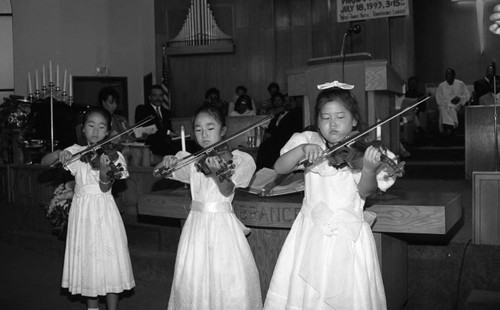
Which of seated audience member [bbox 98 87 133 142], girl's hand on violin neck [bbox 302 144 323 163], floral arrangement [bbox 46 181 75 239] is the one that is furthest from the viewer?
floral arrangement [bbox 46 181 75 239]

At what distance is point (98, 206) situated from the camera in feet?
13.5

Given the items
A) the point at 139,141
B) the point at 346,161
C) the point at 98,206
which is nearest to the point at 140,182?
the point at 139,141

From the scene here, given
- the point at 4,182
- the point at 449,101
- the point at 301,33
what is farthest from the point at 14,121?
the point at 449,101

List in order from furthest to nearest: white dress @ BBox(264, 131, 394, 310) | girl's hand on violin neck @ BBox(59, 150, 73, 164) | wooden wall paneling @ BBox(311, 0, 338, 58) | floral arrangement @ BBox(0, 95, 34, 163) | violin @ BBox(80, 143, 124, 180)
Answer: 1. wooden wall paneling @ BBox(311, 0, 338, 58)
2. floral arrangement @ BBox(0, 95, 34, 163)
3. girl's hand on violin neck @ BBox(59, 150, 73, 164)
4. violin @ BBox(80, 143, 124, 180)
5. white dress @ BBox(264, 131, 394, 310)

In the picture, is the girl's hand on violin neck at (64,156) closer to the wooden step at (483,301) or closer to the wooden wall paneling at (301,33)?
the wooden step at (483,301)

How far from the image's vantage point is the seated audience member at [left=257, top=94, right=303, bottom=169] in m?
6.51

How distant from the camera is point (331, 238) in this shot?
9.74ft

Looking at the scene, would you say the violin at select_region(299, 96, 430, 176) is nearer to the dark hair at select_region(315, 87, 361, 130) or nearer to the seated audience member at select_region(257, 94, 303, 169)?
the dark hair at select_region(315, 87, 361, 130)

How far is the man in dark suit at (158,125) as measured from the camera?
281 inches

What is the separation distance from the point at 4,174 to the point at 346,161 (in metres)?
7.21

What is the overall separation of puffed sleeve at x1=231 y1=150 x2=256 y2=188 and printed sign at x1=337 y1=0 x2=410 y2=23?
333 inches

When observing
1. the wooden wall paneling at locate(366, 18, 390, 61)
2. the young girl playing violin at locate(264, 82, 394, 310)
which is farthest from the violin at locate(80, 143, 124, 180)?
the wooden wall paneling at locate(366, 18, 390, 61)

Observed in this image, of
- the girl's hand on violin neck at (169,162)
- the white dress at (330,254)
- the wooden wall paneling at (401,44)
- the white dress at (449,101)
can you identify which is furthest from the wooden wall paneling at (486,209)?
the wooden wall paneling at (401,44)

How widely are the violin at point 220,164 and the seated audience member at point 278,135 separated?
9.82ft
